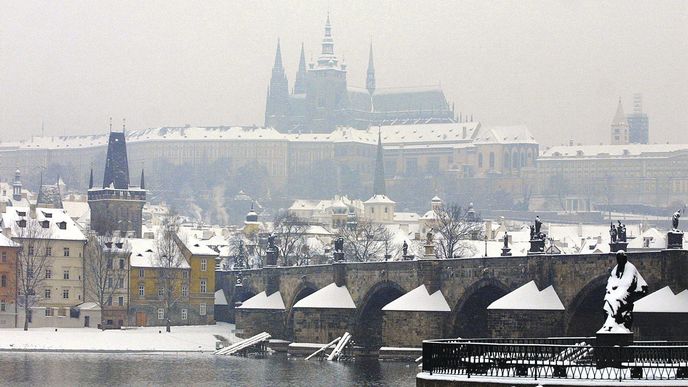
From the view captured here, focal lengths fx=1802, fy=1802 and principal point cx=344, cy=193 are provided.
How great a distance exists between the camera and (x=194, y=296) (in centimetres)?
11500

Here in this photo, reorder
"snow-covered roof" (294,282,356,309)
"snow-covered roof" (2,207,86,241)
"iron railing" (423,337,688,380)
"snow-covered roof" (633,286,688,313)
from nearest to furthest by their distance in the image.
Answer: "iron railing" (423,337,688,380) < "snow-covered roof" (633,286,688,313) < "snow-covered roof" (294,282,356,309) < "snow-covered roof" (2,207,86,241)

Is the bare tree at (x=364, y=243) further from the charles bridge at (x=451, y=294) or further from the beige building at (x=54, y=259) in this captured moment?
the charles bridge at (x=451, y=294)

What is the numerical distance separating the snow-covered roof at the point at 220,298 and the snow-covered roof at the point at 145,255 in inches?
126

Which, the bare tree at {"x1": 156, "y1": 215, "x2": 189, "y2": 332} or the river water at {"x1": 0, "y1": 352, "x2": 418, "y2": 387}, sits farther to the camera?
the bare tree at {"x1": 156, "y1": 215, "x2": 189, "y2": 332}

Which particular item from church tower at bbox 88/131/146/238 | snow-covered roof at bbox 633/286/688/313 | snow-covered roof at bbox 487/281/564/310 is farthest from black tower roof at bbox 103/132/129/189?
snow-covered roof at bbox 633/286/688/313

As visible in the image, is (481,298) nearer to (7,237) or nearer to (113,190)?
(7,237)

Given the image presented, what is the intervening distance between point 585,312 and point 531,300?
2.16 metres

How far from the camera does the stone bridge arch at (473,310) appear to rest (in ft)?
244

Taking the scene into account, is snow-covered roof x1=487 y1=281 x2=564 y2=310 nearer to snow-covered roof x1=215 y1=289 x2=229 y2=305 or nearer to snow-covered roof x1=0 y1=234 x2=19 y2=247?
snow-covered roof x1=0 y1=234 x2=19 y2=247

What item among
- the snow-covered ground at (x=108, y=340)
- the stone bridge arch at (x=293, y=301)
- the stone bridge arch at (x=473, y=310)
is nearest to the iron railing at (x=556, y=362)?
the stone bridge arch at (x=473, y=310)

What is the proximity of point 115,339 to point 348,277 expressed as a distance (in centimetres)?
1551

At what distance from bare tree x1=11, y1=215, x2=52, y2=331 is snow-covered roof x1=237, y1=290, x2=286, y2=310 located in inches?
596

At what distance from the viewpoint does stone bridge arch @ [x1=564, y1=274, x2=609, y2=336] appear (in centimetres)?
6431

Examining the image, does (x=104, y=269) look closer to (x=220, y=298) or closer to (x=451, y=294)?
(x=220, y=298)
